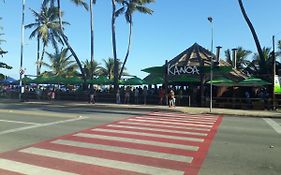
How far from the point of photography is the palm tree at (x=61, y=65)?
58688 mm

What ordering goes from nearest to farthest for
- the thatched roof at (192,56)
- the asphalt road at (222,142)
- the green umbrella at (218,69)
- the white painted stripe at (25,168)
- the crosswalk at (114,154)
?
the white painted stripe at (25,168) < the crosswalk at (114,154) < the asphalt road at (222,142) < the green umbrella at (218,69) < the thatched roof at (192,56)

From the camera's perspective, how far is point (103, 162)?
9.16m

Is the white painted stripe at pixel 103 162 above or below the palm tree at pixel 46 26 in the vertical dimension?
below

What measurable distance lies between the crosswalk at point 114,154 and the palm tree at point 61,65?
45686 mm

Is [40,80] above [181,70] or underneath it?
underneath

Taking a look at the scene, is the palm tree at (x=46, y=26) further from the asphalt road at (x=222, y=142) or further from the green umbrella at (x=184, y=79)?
the asphalt road at (x=222, y=142)

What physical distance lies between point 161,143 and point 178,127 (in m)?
4.48

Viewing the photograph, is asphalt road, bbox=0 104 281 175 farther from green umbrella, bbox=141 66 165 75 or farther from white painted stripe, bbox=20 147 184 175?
green umbrella, bbox=141 66 165 75

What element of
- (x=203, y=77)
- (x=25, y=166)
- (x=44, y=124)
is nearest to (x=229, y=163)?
(x=25, y=166)

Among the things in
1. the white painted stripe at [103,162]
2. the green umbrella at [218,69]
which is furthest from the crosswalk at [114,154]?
the green umbrella at [218,69]

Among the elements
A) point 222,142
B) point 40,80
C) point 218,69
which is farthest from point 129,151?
point 40,80

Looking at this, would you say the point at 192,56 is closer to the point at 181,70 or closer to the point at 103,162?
the point at 181,70

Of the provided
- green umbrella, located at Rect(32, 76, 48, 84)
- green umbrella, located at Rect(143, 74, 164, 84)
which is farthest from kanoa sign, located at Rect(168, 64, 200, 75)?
green umbrella, located at Rect(32, 76, 48, 84)

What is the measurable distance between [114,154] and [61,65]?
165 ft
